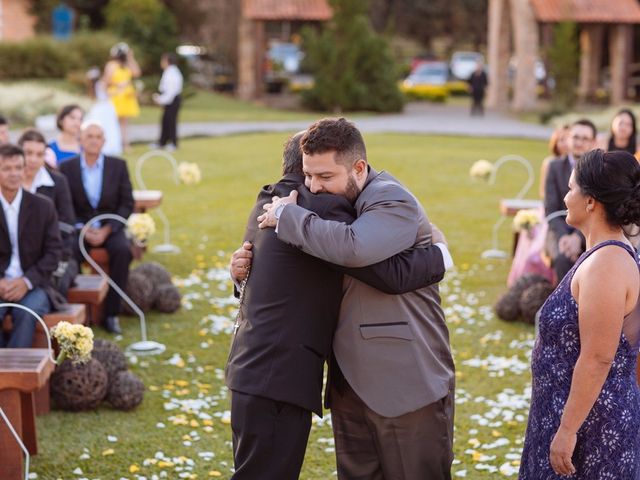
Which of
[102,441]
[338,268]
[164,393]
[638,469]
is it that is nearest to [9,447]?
[102,441]

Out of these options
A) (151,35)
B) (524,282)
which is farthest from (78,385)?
(151,35)

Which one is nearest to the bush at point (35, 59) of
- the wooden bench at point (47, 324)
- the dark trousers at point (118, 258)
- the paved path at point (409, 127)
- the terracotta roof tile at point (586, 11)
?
the paved path at point (409, 127)

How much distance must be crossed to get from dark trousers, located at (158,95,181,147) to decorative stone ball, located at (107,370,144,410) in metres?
13.5

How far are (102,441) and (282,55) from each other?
39.7 metres

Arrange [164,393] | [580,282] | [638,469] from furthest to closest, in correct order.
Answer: [164,393] → [638,469] → [580,282]

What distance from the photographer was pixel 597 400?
365 centimetres

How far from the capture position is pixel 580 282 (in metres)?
3.54

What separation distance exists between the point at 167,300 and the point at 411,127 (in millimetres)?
19330

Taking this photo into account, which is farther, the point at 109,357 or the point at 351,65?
the point at 351,65

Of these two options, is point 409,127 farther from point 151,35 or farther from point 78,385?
point 78,385

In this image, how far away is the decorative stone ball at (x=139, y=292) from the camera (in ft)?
28.4

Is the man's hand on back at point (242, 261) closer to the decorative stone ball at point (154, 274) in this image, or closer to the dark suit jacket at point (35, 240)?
the dark suit jacket at point (35, 240)

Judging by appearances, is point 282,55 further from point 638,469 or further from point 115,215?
point 638,469

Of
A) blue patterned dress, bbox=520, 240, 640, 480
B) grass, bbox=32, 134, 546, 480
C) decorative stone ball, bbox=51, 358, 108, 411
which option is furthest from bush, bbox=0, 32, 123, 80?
blue patterned dress, bbox=520, 240, 640, 480
